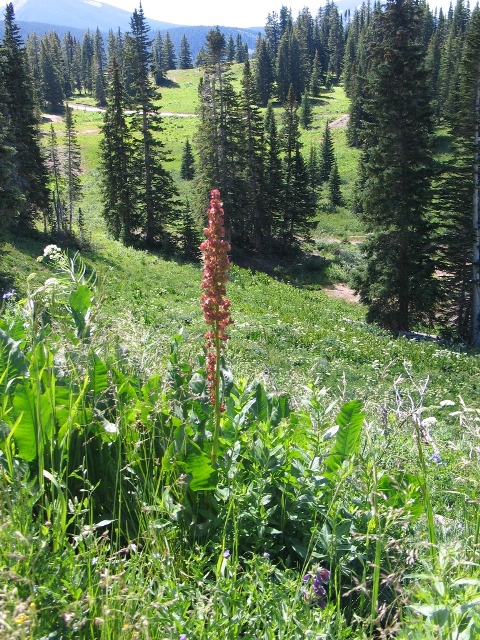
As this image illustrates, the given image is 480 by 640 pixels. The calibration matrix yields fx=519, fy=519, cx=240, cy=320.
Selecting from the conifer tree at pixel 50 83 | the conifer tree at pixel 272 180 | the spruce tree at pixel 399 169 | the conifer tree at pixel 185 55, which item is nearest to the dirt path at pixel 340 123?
the conifer tree at pixel 272 180

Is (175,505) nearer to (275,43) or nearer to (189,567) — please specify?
(189,567)

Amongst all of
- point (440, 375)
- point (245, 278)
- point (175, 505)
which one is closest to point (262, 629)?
point (175, 505)

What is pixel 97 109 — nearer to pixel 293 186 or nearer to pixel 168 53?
pixel 168 53

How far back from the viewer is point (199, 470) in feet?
7.16

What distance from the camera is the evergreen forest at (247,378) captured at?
1.72 metres

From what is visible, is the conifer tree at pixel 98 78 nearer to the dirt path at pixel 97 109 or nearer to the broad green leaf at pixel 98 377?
the dirt path at pixel 97 109

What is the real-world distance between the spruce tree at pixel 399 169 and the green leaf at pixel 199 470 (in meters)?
21.4

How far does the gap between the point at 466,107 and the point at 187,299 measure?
50.2 ft

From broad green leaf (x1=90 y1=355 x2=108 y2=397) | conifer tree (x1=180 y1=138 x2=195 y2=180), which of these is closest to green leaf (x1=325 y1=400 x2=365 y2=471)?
broad green leaf (x1=90 y1=355 x2=108 y2=397)

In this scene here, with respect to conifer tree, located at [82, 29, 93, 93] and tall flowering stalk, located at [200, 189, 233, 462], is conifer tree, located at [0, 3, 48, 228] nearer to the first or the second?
tall flowering stalk, located at [200, 189, 233, 462]

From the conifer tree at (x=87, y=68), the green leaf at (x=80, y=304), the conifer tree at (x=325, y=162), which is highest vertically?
the conifer tree at (x=87, y=68)

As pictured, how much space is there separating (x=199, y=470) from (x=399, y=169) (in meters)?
21.7

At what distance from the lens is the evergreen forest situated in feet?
5.64

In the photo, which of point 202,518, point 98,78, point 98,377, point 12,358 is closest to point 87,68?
point 98,78
